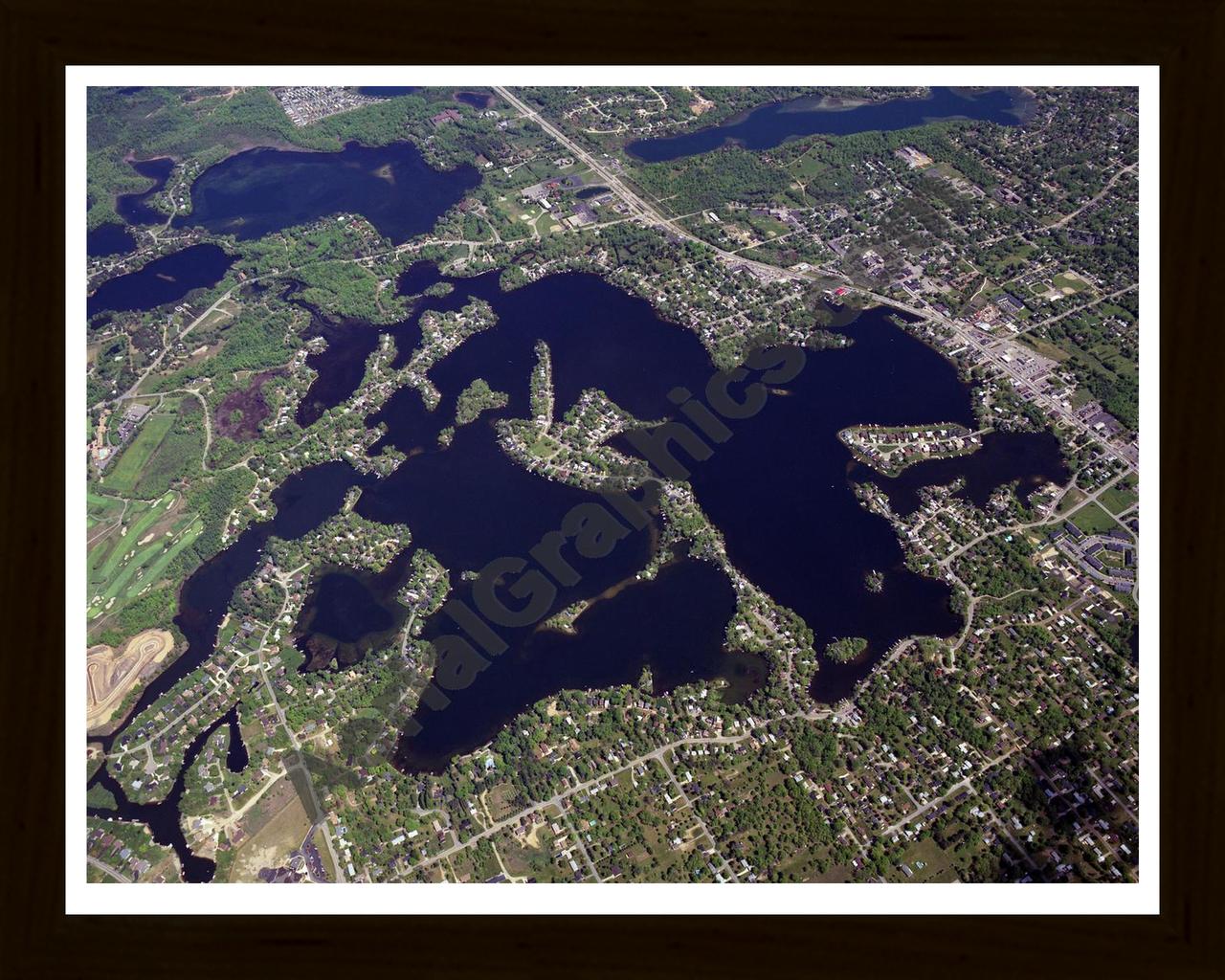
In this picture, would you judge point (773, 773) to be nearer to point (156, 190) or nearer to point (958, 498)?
point (958, 498)

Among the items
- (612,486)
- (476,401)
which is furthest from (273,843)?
(476,401)

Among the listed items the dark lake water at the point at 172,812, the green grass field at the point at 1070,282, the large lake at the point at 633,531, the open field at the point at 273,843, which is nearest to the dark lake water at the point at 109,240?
the large lake at the point at 633,531

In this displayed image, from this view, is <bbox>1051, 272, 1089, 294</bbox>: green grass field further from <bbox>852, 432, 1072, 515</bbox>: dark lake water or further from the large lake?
<bbox>852, 432, 1072, 515</bbox>: dark lake water

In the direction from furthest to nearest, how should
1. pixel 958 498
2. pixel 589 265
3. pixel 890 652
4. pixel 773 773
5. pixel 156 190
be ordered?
pixel 156 190
pixel 589 265
pixel 958 498
pixel 890 652
pixel 773 773

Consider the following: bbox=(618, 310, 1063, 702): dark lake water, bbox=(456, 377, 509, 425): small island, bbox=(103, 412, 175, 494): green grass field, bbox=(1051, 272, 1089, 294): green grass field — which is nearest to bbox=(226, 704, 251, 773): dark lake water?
bbox=(103, 412, 175, 494): green grass field

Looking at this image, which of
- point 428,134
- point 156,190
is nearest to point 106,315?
point 156,190

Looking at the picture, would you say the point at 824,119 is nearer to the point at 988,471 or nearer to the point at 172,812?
the point at 988,471

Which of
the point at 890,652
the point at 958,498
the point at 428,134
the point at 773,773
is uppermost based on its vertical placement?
the point at 428,134
